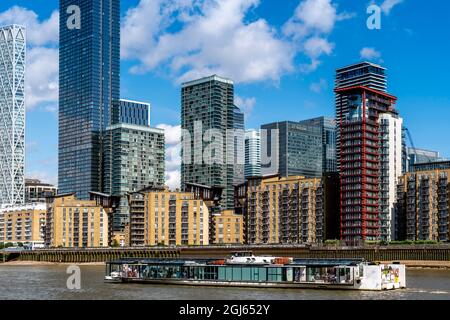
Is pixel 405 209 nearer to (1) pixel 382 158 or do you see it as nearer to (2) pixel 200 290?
(1) pixel 382 158

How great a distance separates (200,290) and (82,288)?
1543 centimetres

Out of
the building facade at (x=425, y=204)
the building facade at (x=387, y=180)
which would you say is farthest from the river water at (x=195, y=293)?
the building facade at (x=387, y=180)

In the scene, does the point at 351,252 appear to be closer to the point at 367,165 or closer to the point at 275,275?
the point at 367,165

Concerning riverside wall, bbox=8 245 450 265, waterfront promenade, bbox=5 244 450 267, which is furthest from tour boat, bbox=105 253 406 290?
riverside wall, bbox=8 245 450 265

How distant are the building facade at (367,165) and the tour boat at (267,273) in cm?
9070

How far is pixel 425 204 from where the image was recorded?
17975 cm

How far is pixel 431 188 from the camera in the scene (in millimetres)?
178750

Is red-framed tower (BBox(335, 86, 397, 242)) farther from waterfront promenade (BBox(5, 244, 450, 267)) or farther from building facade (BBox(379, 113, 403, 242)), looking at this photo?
waterfront promenade (BBox(5, 244, 450, 267))

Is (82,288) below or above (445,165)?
below

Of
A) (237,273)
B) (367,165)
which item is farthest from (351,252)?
(237,273)
